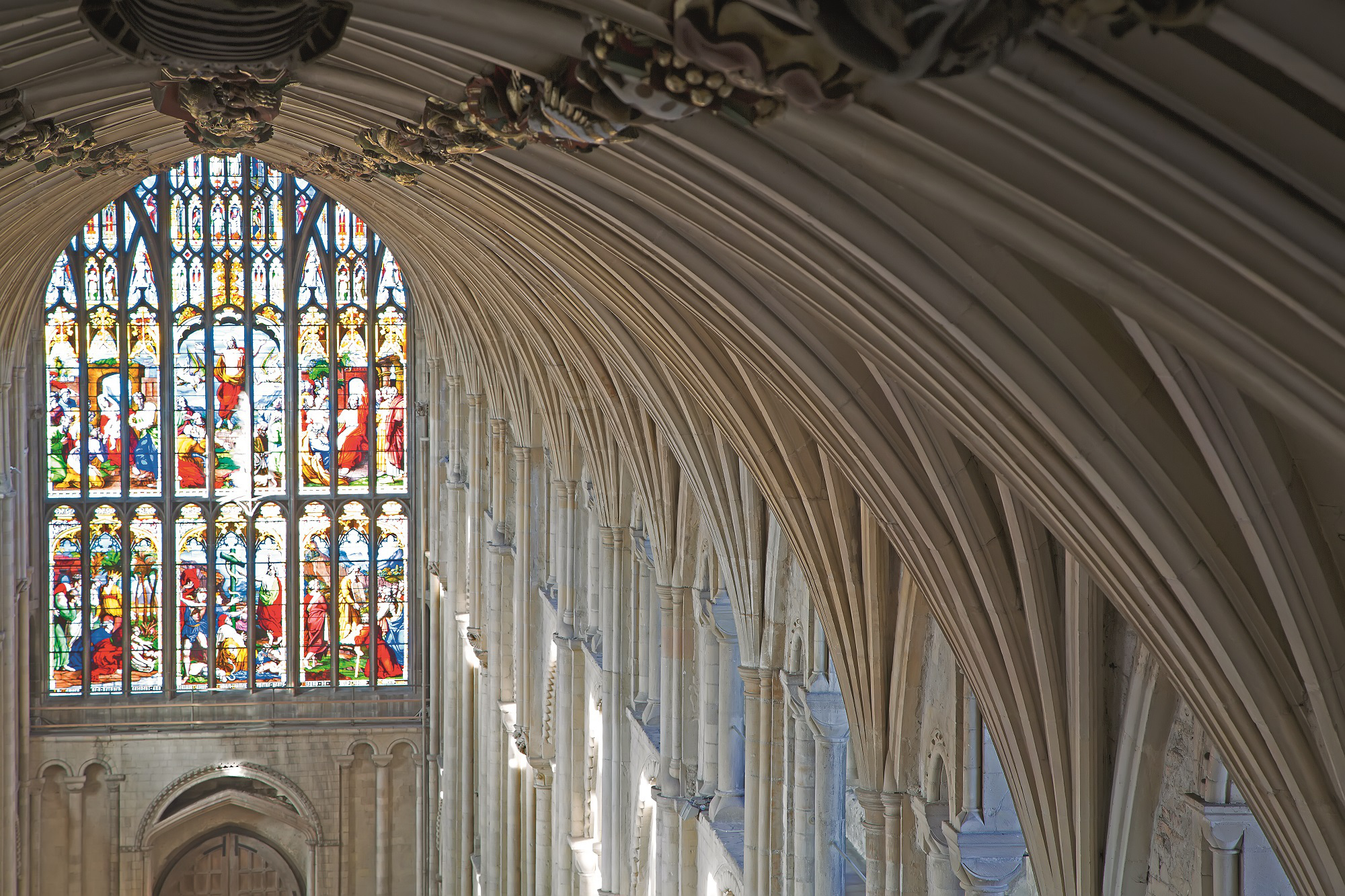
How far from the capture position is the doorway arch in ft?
92.2

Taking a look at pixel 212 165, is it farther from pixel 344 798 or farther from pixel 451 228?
pixel 451 228

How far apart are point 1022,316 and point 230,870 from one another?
26.7 m

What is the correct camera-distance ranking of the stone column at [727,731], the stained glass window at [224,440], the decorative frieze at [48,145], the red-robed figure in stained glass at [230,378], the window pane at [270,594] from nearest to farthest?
the decorative frieze at [48,145] < the stone column at [727,731] < the stained glass window at [224,440] < the red-robed figure in stained glass at [230,378] < the window pane at [270,594]

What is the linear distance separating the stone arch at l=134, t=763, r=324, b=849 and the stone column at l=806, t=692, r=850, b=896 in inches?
822

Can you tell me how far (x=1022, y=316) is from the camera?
4.14 metres

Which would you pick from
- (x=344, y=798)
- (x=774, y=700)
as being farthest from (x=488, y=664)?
(x=774, y=700)

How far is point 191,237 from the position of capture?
27.9m

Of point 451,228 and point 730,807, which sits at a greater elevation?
point 451,228

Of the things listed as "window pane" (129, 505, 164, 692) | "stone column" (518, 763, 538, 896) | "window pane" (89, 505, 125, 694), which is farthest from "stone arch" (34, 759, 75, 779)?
"stone column" (518, 763, 538, 896)

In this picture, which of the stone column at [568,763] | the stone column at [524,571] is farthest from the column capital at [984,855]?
the stone column at [524,571]

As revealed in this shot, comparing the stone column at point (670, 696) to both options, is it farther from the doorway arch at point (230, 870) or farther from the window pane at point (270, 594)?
the doorway arch at point (230, 870)

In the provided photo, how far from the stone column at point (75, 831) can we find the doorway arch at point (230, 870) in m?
1.43

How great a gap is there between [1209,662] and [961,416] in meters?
0.96

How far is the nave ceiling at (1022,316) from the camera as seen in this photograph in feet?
9.80
